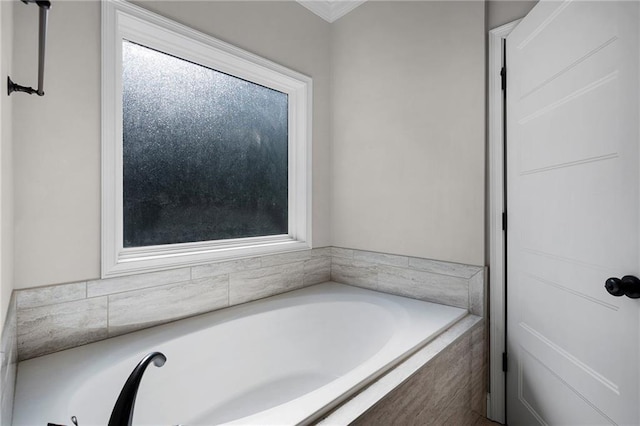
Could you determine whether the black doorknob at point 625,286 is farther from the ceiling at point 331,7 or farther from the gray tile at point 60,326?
the ceiling at point 331,7

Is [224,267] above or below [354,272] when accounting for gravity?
above

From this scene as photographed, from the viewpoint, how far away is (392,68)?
218cm

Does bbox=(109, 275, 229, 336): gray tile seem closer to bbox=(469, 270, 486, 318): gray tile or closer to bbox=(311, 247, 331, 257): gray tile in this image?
bbox=(311, 247, 331, 257): gray tile

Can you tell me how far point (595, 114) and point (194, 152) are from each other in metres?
1.91

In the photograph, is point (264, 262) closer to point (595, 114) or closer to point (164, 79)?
point (164, 79)

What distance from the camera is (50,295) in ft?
4.30

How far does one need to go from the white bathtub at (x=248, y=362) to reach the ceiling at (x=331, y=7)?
6.84 feet

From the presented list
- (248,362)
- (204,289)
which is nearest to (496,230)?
(248,362)

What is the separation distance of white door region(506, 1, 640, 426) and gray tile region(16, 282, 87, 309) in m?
2.08

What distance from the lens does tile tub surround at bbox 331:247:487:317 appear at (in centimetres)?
185

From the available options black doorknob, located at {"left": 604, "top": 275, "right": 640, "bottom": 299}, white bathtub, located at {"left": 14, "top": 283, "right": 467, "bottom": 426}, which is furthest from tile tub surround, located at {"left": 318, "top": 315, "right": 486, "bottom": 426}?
black doorknob, located at {"left": 604, "top": 275, "right": 640, "bottom": 299}

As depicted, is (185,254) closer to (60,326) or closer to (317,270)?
(60,326)

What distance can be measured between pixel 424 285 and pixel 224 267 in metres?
1.25

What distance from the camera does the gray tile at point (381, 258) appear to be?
215 centimetres
